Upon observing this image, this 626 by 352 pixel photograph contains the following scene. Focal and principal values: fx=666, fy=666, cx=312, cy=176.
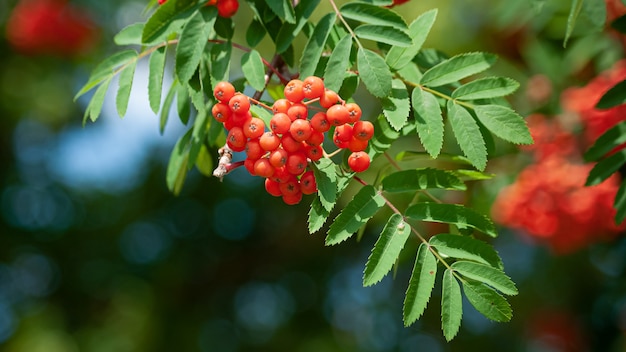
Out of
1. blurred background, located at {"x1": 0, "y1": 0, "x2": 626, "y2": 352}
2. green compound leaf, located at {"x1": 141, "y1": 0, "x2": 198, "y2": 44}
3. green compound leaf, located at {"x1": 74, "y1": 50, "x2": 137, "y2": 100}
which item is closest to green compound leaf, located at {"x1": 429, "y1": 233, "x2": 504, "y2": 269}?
green compound leaf, located at {"x1": 141, "y1": 0, "x2": 198, "y2": 44}

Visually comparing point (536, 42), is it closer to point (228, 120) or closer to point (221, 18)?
point (221, 18)

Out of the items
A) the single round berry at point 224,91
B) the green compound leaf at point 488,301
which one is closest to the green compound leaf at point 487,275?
the green compound leaf at point 488,301

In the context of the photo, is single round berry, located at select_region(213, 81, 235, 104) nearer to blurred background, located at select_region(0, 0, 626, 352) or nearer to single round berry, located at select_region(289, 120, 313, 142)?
single round berry, located at select_region(289, 120, 313, 142)

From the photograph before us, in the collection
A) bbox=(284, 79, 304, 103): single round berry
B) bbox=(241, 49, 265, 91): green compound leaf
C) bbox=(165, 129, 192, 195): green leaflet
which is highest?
bbox=(284, 79, 304, 103): single round berry

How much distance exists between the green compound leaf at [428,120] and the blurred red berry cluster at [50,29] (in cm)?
371

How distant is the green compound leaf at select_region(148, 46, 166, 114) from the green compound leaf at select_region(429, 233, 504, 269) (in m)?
0.54

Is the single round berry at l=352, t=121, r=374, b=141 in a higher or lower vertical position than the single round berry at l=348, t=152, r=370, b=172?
higher

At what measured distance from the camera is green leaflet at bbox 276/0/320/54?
3.79ft

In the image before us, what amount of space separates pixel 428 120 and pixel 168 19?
479mm

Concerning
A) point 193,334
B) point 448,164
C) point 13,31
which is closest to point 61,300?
point 193,334

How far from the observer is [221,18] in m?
1.21

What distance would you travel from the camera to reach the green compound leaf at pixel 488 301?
103cm

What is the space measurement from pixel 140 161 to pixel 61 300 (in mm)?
1417

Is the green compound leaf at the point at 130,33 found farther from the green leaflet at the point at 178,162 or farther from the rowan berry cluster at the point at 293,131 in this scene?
the rowan berry cluster at the point at 293,131
